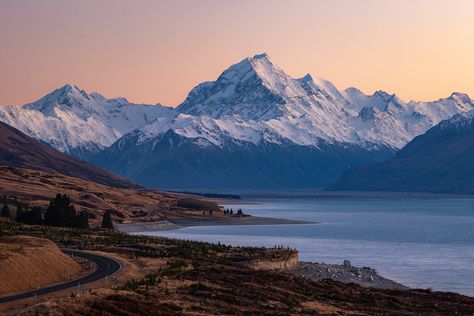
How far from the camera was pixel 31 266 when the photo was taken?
238 feet

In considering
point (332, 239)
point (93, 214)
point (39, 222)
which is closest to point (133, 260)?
point (39, 222)

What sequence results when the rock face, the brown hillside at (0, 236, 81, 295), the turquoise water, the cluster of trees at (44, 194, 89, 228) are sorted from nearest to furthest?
the brown hillside at (0, 236, 81, 295) < the rock face < the turquoise water < the cluster of trees at (44, 194, 89, 228)

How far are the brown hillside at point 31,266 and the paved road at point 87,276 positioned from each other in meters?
1.40

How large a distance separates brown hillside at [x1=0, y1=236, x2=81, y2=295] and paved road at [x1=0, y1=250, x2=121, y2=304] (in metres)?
1.40

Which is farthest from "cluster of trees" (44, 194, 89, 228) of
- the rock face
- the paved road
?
the paved road

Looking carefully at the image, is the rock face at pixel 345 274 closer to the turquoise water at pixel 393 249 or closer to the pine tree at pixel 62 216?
the turquoise water at pixel 393 249

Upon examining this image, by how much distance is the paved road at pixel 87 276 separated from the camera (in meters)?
64.8

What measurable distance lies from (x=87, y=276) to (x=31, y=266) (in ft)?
16.9

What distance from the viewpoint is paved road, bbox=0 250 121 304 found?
2549 inches

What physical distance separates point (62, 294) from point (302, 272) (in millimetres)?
41518

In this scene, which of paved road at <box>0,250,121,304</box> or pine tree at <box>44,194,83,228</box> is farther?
pine tree at <box>44,194,83,228</box>

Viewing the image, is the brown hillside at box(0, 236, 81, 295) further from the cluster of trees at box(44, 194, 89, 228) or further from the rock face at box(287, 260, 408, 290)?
the cluster of trees at box(44, 194, 89, 228)

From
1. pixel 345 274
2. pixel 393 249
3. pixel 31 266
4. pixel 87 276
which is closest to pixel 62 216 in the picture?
pixel 393 249

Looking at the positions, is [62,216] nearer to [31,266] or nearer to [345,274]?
[345,274]
